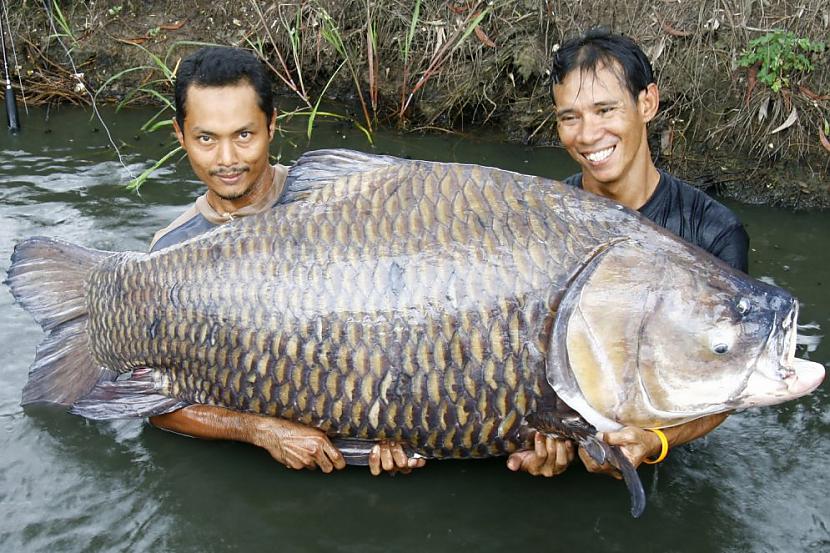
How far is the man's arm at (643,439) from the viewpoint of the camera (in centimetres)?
273

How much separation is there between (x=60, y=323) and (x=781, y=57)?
183 inches

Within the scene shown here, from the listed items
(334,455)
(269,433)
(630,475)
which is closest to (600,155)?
(630,475)

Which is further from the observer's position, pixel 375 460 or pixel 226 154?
pixel 226 154

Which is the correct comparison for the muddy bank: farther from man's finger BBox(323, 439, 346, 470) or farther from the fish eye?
man's finger BBox(323, 439, 346, 470)

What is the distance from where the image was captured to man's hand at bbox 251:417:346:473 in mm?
3051

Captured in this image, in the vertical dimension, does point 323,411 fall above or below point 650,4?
below

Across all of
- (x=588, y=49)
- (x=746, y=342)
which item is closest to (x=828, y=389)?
(x=746, y=342)

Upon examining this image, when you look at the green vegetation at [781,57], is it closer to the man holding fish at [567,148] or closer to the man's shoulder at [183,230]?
the man holding fish at [567,148]

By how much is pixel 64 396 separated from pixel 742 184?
176 inches

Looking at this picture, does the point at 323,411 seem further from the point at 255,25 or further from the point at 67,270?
the point at 255,25

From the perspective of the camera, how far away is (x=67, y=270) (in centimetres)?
340

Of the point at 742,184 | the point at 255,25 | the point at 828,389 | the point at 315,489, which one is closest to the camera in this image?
the point at 315,489

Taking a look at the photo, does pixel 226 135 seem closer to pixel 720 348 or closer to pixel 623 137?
pixel 623 137

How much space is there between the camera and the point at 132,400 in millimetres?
3229
